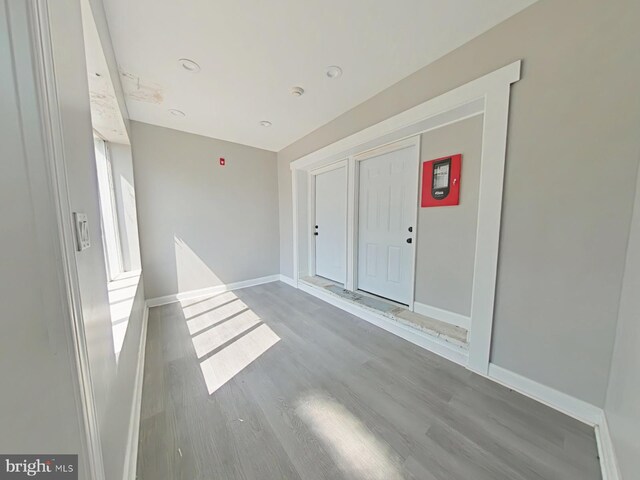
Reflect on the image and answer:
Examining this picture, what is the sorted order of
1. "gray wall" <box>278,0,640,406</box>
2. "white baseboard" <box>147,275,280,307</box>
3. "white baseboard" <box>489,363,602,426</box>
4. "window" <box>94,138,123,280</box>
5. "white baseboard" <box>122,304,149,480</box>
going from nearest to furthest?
"white baseboard" <box>122,304,149,480</box>, "gray wall" <box>278,0,640,406</box>, "white baseboard" <box>489,363,602,426</box>, "window" <box>94,138,123,280</box>, "white baseboard" <box>147,275,280,307</box>

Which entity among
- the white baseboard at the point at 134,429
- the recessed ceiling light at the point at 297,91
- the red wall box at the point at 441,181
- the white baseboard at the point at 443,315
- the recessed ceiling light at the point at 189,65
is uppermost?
the recessed ceiling light at the point at 297,91

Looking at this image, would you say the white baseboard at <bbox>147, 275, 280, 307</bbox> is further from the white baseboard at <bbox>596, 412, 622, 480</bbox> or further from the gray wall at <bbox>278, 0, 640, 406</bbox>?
the white baseboard at <bbox>596, 412, 622, 480</bbox>

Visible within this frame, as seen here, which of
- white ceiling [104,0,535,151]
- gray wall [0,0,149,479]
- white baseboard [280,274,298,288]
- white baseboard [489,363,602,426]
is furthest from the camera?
white baseboard [280,274,298,288]

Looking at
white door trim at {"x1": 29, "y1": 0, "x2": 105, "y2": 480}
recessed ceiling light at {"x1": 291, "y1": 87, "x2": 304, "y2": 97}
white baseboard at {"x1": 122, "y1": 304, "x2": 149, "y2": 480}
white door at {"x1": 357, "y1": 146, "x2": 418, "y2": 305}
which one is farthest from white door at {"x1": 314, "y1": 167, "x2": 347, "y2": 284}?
white door trim at {"x1": 29, "y1": 0, "x2": 105, "y2": 480}

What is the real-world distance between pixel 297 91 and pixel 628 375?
10.1 ft

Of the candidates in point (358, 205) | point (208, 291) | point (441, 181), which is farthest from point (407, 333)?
point (208, 291)

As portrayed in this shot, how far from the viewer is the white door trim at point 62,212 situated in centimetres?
50

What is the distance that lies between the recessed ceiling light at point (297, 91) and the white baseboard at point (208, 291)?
3.03m

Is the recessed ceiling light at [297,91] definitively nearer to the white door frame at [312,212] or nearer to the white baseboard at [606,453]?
the white door frame at [312,212]

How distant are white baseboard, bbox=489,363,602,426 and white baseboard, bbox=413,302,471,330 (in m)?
0.47

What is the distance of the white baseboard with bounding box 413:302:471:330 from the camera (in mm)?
2158

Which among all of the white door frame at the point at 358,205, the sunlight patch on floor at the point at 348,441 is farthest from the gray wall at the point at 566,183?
the sunlight patch on floor at the point at 348,441

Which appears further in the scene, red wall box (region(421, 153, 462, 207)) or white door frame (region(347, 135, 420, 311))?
white door frame (region(347, 135, 420, 311))

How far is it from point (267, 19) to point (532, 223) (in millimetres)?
2322
